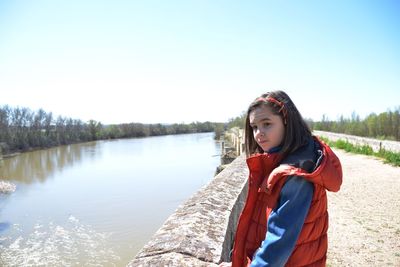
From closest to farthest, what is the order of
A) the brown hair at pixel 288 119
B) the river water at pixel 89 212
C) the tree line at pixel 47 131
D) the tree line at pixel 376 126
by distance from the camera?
the brown hair at pixel 288 119
the river water at pixel 89 212
the tree line at pixel 376 126
the tree line at pixel 47 131

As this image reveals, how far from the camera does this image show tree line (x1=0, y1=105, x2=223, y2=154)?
147ft

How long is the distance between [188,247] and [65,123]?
6722 cm

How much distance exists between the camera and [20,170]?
26656 millimetres

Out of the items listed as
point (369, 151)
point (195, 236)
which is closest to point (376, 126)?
point (369, 151)

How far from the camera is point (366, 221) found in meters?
5.56

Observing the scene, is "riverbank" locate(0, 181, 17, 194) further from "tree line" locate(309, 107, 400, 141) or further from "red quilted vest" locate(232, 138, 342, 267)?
"tree line" locate(309, 107, 400, 141)

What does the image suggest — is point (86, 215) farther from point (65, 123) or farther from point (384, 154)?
point (65, 123)

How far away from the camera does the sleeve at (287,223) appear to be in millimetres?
1103

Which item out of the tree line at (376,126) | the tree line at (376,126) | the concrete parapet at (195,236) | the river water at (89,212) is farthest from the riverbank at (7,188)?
the tree line at (376,126)

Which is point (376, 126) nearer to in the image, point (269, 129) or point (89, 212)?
point (89, 212)

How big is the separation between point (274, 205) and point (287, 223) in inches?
4.2

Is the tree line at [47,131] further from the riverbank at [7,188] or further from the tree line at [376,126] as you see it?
the tree line at [376,126]

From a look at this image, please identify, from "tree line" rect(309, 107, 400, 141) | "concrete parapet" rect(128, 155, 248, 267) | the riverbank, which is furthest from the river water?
"tree line" rect(309, 107, 400, 141)

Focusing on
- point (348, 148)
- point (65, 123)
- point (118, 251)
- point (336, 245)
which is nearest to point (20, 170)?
point (118, 251)
